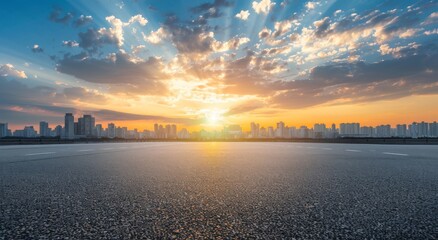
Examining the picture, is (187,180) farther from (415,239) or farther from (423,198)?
(415,239)

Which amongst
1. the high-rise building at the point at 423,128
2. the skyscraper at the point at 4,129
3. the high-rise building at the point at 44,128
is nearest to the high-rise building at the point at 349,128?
the high-rise building at the point at 423,128

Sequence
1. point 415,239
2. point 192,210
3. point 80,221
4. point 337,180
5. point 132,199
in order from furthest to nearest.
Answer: point 337,180 < point 132,199 < point 192,210 < point 80,221 < point 415,239

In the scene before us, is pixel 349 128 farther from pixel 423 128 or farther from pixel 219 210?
pixel 219 210

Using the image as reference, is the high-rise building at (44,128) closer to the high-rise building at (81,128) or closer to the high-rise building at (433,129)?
the high-rise building at (81,128)

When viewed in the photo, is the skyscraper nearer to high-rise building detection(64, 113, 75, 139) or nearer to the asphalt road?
high-rise building detection(64, 113, 75, 139)

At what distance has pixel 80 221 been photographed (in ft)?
10.0

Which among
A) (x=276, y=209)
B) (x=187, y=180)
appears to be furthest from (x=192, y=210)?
(x=187, y=180)

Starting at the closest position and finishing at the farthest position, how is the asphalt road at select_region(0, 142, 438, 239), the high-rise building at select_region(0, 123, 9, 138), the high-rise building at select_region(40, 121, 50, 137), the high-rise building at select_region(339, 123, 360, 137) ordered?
1. the asphalt road at select_region(0, 142, 438, 239)
2. the high-rise building at select_region(0, 123, 9, 138)
3. the high-rise building at select_region(339, 123, 360, 137)
4. the high-rise building at select_region(40, 121, 50, 137)

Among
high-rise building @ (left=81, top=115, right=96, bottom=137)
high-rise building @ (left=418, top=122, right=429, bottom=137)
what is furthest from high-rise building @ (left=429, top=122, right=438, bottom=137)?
high-rise building @ (left=81, top=115, right=96, bottom=137)

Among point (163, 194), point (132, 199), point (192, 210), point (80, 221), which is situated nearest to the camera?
point (80, 221)

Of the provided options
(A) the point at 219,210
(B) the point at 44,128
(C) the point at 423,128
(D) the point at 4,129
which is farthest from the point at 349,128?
(A) the point at 219,210

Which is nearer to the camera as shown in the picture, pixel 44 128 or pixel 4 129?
pixel 4 129

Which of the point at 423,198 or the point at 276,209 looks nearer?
the point at 276,209

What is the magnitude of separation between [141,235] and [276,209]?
5.06 ft
